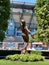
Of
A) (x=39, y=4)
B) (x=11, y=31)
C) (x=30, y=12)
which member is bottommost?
(x=11, y=31)

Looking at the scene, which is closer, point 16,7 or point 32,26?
point 16,7

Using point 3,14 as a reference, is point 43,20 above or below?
below

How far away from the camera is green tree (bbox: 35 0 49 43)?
31.6m

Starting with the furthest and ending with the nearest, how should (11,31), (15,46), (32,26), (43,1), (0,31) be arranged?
(32,26) → (11,31) → (43,1) → (15,46) → (0,31)

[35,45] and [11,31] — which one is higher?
[35,45]

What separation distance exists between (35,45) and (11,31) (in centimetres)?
3293

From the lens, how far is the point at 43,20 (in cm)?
3250

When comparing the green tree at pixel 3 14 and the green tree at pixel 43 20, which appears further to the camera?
the green tree at pixel 43 20

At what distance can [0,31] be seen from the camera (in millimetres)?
25906

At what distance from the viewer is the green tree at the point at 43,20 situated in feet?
104

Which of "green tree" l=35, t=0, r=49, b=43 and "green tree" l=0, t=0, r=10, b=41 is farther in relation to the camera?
"green tree" l=35, t=0, r=49, b=43

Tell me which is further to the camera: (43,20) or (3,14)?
(43,20)

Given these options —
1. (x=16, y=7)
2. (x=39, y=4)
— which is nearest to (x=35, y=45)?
(x=39, y=4)

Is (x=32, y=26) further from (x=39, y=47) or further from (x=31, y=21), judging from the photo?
(x=39, y=47)
